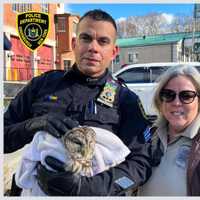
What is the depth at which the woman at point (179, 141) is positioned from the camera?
3.65 feet

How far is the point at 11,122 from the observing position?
44.1 inches

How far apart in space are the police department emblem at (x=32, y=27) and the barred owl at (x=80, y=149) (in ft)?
1.53

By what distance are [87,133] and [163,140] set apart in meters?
0.32

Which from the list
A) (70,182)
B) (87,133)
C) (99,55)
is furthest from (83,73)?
(70,182)

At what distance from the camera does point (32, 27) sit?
1.30 meters

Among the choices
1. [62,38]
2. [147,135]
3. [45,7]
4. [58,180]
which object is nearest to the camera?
[58,180]

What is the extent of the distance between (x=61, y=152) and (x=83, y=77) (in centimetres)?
23

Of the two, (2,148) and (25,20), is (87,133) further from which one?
(25,20)

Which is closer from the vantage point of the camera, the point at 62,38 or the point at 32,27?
the point at 32,27

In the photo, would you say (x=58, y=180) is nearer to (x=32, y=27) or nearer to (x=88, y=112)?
(x=88, y=112)

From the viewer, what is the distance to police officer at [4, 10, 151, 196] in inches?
39.7

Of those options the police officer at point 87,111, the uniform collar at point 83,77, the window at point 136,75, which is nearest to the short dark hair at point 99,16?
the police officer at point 87,111

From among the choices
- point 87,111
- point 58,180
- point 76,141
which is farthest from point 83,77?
point 58,180

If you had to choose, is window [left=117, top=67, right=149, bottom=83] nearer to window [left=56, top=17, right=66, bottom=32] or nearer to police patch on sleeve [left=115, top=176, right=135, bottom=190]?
window [left=56, top=17, right=66, bottom=32]
